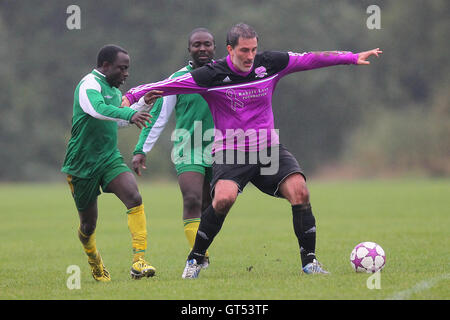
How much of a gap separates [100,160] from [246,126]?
1.45 meters

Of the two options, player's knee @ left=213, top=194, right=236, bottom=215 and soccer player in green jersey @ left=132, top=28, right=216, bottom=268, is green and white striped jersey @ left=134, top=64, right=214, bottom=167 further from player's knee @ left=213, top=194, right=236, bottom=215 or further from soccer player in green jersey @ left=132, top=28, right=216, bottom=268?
player's knee @ left=213, top=194, right=236, bottom=215

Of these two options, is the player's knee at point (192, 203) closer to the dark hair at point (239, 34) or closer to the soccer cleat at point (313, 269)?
the soccer cleat at point (313, 269)

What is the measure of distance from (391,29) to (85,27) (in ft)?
59.8

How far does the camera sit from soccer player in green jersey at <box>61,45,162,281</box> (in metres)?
7.68

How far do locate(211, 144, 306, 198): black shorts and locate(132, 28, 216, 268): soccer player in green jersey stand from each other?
977mm

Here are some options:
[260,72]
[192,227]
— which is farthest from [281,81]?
[260,72]

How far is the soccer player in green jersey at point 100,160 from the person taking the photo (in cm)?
768

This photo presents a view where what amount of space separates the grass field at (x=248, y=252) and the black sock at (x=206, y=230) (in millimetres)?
343

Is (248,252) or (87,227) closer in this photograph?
(87,227)

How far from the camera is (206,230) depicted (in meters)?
7.48

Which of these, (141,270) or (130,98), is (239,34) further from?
(141,270)

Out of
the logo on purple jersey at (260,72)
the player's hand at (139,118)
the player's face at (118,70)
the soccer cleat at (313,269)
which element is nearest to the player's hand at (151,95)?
the player's hand at (139,118)

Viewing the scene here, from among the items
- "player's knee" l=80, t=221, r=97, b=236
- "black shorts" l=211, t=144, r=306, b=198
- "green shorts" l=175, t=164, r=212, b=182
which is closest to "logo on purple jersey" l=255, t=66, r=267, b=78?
"black shorts" l=211, t=144, r=306, b=198
